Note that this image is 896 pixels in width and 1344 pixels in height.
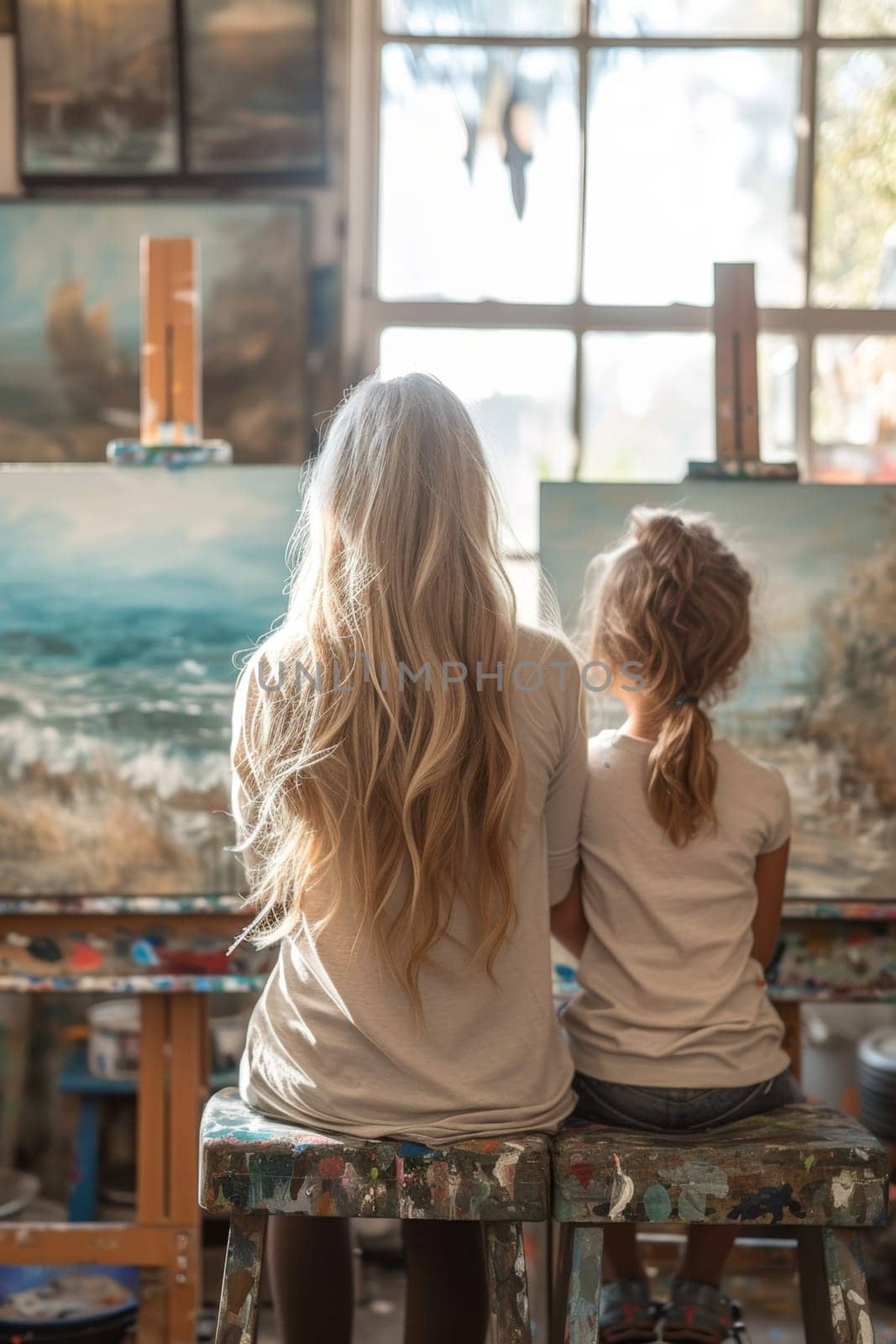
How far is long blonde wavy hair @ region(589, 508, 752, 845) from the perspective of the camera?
1.55 meters

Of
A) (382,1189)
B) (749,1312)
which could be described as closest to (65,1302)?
(382,1189)

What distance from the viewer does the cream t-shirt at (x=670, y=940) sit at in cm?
152

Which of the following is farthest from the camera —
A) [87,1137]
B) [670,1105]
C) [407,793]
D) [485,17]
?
[485,17]

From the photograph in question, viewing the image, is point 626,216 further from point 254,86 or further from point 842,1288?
point 842,1288

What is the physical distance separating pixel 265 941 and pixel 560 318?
56.8 inches

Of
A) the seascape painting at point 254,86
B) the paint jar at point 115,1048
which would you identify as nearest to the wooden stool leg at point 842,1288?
the paint jar at point 115,1048

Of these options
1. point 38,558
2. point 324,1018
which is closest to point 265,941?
point 324,1018

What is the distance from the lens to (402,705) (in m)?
1.37

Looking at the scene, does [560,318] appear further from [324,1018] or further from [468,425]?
[324,1018]

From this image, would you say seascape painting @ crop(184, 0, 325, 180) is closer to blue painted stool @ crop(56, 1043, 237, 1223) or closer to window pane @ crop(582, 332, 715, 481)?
window pane @ crop(582, 332, 715, 481)

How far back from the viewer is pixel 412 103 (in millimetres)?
2490

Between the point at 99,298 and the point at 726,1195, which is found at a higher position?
the point at 99,298

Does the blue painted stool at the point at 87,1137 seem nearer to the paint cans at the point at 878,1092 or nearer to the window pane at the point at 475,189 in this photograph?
the paint cans at the point at 878,1092

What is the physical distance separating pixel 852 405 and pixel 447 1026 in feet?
5.17
